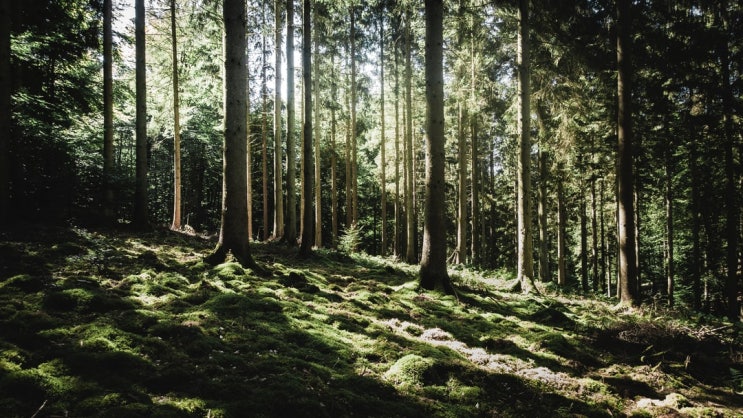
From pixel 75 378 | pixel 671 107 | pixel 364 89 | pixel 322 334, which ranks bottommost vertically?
pixel 322 334

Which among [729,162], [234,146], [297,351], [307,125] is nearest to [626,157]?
[729,162]

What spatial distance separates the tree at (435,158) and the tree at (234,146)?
4582 mm

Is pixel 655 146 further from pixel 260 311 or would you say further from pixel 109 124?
pixel 109 124

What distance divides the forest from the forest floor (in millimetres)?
36

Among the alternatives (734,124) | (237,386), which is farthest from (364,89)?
(237,386)

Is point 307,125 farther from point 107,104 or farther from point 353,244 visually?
point 107,104

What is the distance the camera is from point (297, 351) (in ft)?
16.6

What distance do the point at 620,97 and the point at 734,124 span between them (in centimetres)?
657

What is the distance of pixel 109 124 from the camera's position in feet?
45.1

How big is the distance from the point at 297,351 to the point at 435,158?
20.0 ft

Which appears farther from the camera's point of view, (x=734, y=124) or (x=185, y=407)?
(x=734, y=124)

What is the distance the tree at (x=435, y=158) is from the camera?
933 cm

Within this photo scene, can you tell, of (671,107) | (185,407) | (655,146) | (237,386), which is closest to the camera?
(185,407)

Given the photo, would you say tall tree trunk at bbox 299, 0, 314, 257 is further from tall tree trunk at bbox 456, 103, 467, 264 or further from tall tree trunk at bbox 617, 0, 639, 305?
tall tree trunk at bbox 617, 0, 639, 305
